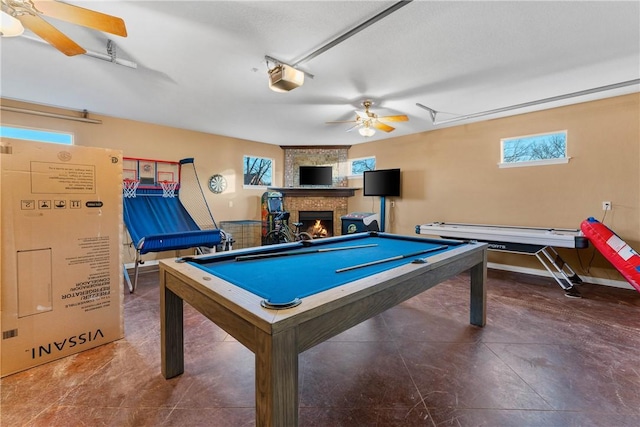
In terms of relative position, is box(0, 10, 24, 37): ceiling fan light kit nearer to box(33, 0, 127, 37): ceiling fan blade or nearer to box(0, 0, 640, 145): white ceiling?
box(33, 0, 127, 37): ceiling fan blade

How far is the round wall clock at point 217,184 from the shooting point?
5.87m

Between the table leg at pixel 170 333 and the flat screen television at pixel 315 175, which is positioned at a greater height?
the flat screen television at pixel 315 175

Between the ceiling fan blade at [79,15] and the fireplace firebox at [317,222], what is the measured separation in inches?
213

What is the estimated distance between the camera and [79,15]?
169 cm

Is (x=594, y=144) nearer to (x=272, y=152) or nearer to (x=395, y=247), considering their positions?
(x=395, y=247)

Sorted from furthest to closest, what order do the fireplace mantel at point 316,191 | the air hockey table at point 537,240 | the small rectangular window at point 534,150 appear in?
1. the fireplace mantel at point 316,191
2. the small rectangular window at point 534,150
3. the air hockey table at point 537,240

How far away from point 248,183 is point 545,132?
5828mm

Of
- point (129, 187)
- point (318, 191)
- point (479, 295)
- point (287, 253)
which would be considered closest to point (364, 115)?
point (287, 253)

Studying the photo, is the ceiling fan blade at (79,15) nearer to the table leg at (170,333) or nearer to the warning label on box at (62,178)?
the warning label on box at (62,178)

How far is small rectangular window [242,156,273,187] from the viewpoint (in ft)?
21.3

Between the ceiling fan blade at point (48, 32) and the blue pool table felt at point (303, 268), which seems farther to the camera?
the ceiling fan blade at point (48, 32)

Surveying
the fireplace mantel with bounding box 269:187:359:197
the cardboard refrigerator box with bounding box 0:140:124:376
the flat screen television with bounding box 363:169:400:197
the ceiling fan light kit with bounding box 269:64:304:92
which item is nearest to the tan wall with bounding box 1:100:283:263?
the fireplace mantel with bounding box 269:187:359:197

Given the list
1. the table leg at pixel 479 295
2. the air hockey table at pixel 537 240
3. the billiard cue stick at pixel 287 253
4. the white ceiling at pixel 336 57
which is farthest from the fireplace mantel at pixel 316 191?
the table leg at pixel 479 295

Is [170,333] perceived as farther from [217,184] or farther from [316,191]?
[316,191]
